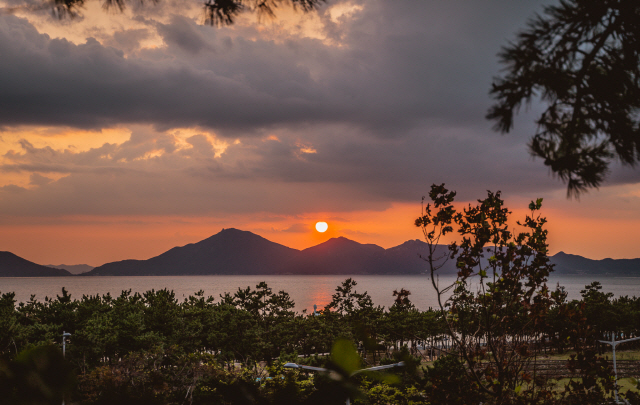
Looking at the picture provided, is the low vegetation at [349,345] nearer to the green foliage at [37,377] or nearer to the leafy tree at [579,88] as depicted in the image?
the green foliage at [37,377]

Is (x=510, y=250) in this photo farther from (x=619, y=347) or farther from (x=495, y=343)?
(x=619, y=347)

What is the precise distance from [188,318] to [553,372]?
23.9 m

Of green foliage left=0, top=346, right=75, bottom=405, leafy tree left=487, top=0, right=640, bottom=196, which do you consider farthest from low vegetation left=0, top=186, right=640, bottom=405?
leafy tree left=487, top=0, right=640, bottom=196

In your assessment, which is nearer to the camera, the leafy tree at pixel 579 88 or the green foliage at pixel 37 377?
the green foliage at pixel 37 377

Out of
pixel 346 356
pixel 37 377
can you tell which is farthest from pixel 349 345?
pixel 37 377

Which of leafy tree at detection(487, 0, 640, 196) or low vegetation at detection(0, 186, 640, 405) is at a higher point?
leafy tree at detection(487, 0, 640, 196)

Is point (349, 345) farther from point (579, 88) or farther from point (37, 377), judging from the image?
point (579, 88)

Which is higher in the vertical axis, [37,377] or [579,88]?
[579,88]

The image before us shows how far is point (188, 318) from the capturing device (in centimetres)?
2812

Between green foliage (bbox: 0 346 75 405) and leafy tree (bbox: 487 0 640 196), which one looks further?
leafy tree (bbox: 487 0 640 196)

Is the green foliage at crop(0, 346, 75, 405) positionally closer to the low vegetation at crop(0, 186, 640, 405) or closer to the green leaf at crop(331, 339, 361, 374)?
the low vegetation at crop(0, 186, 640, 405)

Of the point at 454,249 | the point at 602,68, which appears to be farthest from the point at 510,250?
the point at 602,68

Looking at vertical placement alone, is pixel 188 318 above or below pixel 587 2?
below

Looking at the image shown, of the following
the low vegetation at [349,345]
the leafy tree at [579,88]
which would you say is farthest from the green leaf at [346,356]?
the leafy tree at [579,88]
